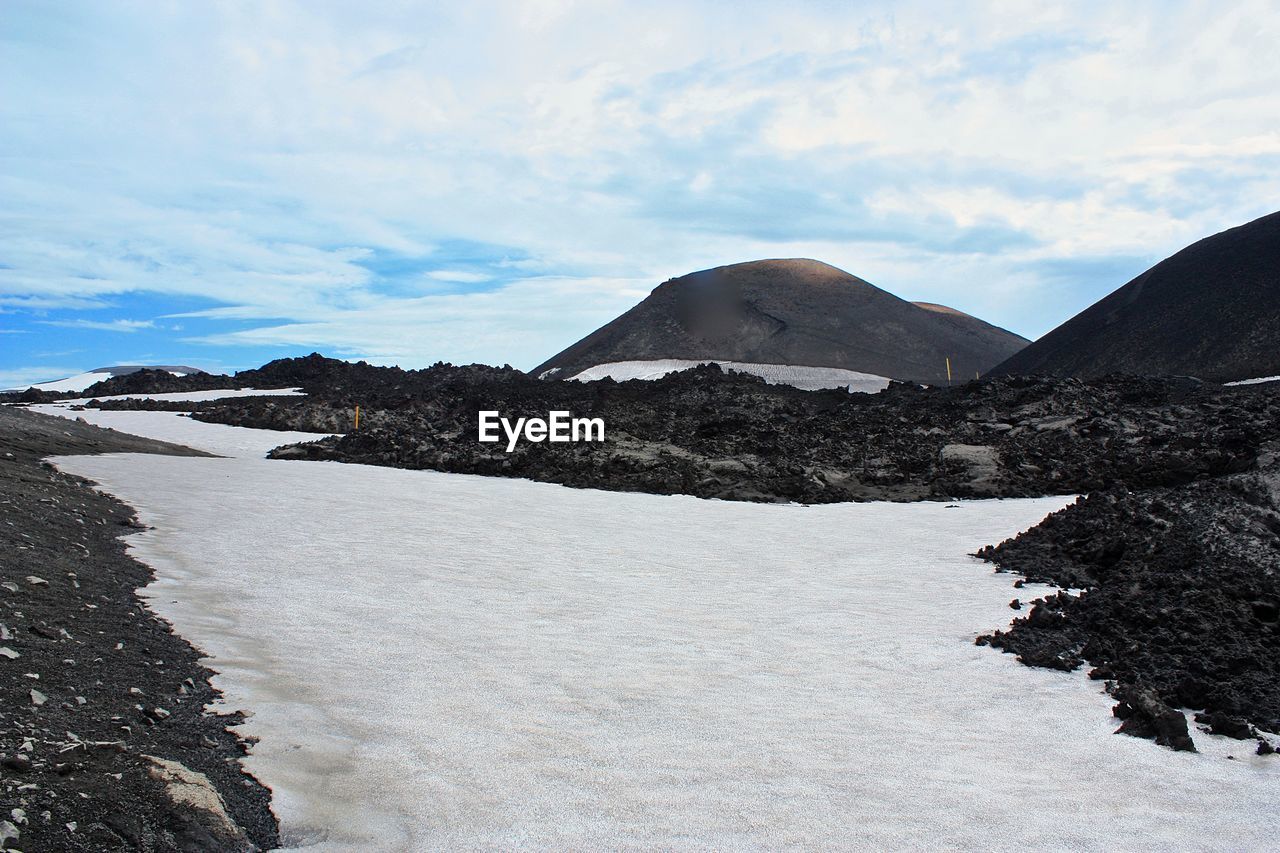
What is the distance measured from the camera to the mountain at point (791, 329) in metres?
51.0

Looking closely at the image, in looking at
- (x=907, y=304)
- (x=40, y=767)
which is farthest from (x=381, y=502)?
(x=907, y=304)

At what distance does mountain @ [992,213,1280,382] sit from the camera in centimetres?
3650

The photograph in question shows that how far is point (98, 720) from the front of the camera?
3.42 metres

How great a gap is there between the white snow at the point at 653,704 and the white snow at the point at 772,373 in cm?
3410

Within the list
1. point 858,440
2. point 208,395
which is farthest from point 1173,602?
point 208,395

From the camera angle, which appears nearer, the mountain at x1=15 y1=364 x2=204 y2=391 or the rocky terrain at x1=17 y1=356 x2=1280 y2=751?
the rocky terrain at x1=17 y1=356 x2=1280 y2=751

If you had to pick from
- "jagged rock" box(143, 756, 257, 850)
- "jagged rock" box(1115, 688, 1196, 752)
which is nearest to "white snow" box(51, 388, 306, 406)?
"jagged rock" box(143, 756, 257, 850)

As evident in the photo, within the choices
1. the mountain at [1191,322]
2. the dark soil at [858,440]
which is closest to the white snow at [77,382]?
the dark soil at [858,440]

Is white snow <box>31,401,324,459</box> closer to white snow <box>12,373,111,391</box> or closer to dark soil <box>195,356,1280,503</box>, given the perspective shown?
dark soil <box>195,356,1280,503</box>

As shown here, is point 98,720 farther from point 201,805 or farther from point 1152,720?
point 1152,720

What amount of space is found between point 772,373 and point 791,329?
31.4ft

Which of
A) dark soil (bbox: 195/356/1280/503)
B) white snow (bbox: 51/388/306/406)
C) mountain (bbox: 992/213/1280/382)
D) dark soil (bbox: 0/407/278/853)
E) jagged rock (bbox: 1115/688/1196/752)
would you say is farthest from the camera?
mountain (bbox: 992/213/1280/382)

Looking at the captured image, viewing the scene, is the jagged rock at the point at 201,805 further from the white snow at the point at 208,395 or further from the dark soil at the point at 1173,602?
the white snow at the point at 208,395

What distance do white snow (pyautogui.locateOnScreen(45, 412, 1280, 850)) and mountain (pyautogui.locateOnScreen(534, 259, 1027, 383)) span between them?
39.3 m
